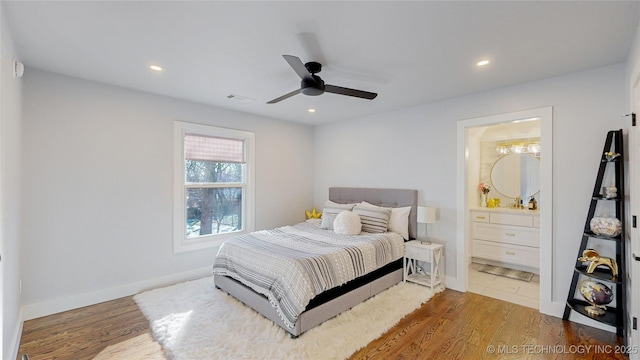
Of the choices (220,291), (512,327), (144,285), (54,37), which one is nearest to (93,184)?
(144,285)

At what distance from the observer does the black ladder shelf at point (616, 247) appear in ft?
7.91

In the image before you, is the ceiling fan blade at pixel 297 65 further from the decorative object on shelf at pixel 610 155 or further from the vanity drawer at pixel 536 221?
the vanity drawer at pixel 536 221

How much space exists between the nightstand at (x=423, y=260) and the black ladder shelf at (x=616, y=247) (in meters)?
1.29

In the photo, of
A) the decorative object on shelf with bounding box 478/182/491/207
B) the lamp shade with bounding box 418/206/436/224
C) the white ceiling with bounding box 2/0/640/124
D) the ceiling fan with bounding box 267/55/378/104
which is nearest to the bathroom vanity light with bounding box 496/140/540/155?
the decorative object on shelf with bounding box 478/182/491/207

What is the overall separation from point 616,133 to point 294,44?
117 inches

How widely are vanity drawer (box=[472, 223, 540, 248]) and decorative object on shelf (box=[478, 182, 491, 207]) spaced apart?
59cm

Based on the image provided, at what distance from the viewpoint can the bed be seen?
98.4 inches

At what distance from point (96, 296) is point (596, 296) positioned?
509 centimetres

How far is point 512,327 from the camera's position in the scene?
2670mm

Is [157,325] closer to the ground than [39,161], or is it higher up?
closer to the ground

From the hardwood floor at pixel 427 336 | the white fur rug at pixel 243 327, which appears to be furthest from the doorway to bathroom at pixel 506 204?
the white fur rug at pixel 243 327

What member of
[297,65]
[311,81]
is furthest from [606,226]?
[297,65]

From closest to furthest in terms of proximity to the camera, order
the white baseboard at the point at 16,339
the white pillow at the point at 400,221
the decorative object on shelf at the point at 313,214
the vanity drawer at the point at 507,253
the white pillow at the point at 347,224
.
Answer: the white baseboard at the point at 16,339, the white pillow at the point at 347,224, the white pillow at the point at 400,221, the vanity drawer at the point at 507,253, the decorative object on shelf at the point at 313,214

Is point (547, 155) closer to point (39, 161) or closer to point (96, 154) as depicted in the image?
point (96, 154)
